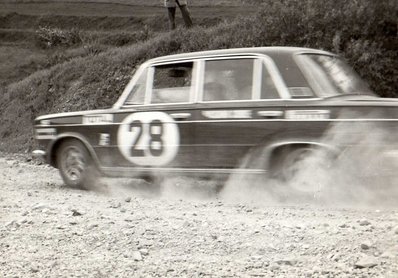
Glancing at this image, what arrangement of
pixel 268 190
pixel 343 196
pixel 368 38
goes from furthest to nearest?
pixel 368 38 < pixel 268 190 < pixel 343 196

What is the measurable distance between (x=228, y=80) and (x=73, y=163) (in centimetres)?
251

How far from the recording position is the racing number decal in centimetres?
734

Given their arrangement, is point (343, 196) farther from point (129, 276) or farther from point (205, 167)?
point (129, 276)

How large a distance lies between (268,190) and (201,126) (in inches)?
39.8

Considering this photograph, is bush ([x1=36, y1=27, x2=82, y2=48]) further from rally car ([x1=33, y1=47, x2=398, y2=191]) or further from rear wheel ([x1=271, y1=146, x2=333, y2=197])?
rear wheel ([x1=271, y1=146, x2=333, y2=197])

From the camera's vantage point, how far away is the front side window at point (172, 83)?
7391 millimetres

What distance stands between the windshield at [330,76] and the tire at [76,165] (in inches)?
119

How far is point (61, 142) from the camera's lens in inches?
332

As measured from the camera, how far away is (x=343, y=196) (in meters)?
6.48

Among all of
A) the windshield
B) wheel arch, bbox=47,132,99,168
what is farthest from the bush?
A: the windshield

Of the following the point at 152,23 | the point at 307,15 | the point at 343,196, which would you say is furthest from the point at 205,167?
the point at 152,23

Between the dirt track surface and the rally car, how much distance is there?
1.91 feet

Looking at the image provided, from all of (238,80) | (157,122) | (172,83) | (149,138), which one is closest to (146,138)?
(149,138)

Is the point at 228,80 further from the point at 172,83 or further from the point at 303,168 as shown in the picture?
the point at 303,168
